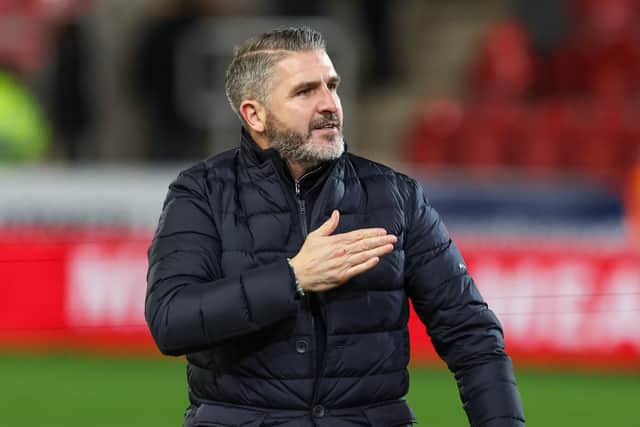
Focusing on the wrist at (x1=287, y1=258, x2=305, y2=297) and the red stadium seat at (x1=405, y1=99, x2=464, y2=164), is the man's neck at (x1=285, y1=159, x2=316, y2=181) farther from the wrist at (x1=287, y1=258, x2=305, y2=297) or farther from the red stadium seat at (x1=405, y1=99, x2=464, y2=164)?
the red stadium seat at (x1=405, y1=99, x2=464, y2=164)

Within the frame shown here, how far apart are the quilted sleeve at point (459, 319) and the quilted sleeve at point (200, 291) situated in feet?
1.28

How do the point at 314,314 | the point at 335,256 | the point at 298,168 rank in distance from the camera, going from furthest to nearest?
the point at 298,168, the point at 314,314, the point at 335,256

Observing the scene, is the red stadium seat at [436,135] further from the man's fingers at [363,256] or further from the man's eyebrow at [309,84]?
the man's fingers at [363,256]

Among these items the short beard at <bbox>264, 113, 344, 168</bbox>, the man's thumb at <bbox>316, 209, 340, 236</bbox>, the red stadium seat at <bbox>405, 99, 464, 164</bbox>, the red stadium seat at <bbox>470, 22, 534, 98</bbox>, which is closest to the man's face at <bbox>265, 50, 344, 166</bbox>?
the short beard at <bbox>264, 113, 344, 168</bbox>

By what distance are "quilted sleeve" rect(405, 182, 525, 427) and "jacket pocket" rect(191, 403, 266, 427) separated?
0.50 meters

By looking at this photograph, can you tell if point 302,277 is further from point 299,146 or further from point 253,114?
point 253,114

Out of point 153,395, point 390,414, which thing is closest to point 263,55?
point 390,414

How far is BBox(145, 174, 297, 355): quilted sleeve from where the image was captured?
3.60 metres

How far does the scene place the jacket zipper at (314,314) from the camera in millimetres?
3693

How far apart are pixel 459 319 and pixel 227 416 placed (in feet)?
1.99

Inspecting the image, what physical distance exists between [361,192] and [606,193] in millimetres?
9093

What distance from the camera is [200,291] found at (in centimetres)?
363

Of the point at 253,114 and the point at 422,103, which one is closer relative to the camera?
the point at 253,114

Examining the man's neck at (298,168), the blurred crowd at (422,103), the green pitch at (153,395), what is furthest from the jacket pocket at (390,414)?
the blurred crowd at (422,103)
